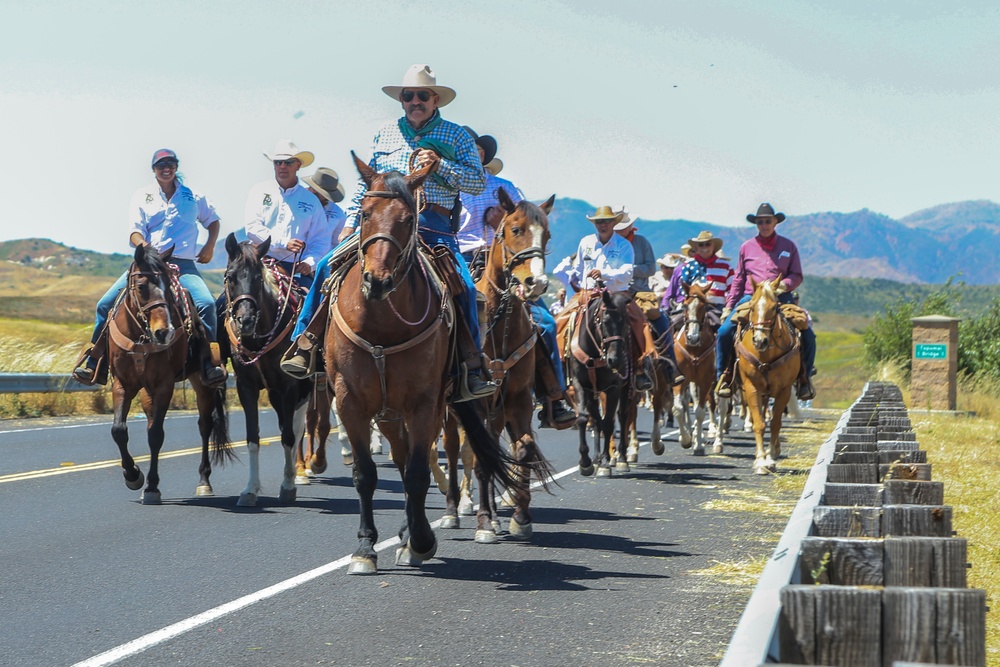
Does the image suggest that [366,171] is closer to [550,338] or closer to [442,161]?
[442,161]

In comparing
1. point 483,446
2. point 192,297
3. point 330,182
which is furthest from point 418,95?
point 330,182

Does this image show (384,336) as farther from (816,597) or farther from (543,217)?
(816,597)

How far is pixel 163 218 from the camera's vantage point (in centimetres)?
1409

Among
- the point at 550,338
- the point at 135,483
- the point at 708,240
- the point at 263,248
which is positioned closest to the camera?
the point at 550,338

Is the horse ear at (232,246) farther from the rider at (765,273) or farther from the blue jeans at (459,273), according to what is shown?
the rider at (765,273)

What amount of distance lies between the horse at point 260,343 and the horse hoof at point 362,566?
4.11 m

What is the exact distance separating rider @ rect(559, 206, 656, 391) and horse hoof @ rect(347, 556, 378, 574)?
7.62m

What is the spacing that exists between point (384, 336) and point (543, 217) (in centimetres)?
206

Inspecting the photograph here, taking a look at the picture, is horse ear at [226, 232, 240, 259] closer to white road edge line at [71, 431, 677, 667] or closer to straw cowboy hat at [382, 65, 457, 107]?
straw cowboy hat at [382, 65, 457, 107]

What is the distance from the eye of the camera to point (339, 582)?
28.3ft

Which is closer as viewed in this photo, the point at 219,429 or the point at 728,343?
the point at 219,429

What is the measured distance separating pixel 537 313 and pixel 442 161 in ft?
10.6

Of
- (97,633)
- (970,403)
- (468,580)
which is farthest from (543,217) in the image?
(970,403)

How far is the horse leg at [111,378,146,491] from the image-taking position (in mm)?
Answer: 12672
